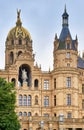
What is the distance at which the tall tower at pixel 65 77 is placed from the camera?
107938 mm

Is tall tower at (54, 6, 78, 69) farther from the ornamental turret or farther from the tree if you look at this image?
the tree

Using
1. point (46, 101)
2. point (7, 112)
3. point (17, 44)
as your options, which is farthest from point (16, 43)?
point (7, 112)

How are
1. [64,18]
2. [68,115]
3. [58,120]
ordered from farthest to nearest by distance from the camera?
[64,18]
[68,115]
[58,120]

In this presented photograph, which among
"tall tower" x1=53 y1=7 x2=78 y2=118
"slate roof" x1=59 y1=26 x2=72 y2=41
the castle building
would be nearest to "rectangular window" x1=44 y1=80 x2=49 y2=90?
the castle building

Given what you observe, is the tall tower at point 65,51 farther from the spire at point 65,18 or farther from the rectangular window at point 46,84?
the rectangular window at point 46,84

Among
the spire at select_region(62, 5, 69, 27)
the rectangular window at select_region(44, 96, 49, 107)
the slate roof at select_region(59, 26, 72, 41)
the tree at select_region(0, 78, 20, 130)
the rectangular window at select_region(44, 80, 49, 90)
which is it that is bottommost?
the tree at select_region(0, 78, 20, 130)

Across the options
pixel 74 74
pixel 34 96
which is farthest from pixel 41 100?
pixel 74 74

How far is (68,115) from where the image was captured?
10725cm

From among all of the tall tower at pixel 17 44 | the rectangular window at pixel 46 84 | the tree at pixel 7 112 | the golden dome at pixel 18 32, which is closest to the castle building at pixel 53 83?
the rectangular window at pixel 46 84

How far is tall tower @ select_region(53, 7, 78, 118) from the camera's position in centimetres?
10794

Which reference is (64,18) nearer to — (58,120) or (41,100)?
(41,100)

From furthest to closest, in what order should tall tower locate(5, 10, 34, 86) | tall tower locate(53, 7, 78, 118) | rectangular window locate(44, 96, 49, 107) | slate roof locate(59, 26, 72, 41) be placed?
tall tower locate(5, 10, 34, 86)
slate roof locate(59, 26, 72, 41)
rectangular window locate(44, 96, 49, 107)
tall tower locate(53, 7, 78, 118)

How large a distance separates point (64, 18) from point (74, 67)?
1223cm

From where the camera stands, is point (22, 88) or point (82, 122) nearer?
point (82, 122)
